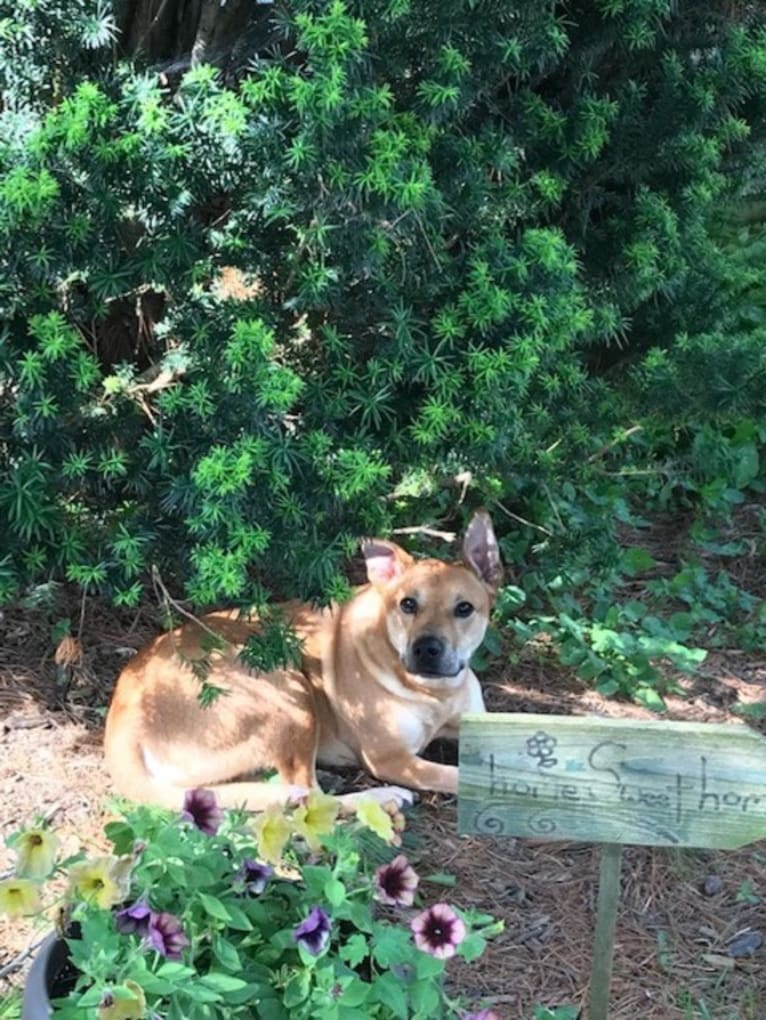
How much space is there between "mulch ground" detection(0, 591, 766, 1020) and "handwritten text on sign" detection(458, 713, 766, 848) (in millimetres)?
636

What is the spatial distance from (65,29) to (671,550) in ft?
11.7

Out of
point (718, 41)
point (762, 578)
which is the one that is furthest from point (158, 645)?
point (762, 578)

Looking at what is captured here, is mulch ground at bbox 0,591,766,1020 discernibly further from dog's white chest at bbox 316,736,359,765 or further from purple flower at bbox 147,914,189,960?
purple flower at bbox 147,914,189,960

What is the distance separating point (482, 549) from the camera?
367 cm

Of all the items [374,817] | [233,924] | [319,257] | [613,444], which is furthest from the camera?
[613,444]

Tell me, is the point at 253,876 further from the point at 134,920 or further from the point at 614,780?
the point at 614,780

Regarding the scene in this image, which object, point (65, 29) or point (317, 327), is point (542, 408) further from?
point (65, 29)

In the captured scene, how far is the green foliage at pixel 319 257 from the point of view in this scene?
2.60 metres

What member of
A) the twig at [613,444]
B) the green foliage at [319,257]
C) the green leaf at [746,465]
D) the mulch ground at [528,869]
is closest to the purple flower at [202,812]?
the green foliage at [319,257]

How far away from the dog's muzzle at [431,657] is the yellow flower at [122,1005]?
5.68ft

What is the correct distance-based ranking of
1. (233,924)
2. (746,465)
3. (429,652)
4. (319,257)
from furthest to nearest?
(746,465) < (429,652) < (319,257) < (233,924)

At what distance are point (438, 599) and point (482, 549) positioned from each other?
8.9 inches

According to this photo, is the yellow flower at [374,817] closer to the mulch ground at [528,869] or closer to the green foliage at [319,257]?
the green foliage at [319,257]

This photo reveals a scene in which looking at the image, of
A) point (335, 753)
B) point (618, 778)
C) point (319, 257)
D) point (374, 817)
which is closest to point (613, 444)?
point (335, 753)
